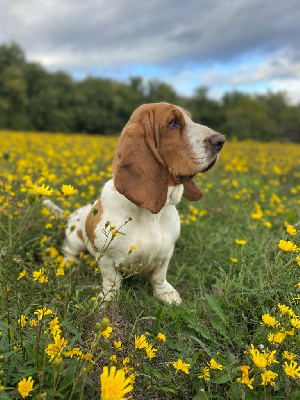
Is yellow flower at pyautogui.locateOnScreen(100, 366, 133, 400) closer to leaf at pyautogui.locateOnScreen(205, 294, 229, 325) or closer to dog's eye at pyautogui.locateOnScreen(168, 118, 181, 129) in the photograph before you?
leaf at pyautogui.locateOnScreen(205, 294, 229, 325)

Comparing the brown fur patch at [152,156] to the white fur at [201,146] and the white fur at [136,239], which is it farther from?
the white fur at [136,239]

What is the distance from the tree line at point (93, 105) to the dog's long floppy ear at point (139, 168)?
1085 inches

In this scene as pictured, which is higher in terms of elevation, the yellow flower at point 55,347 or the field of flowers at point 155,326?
the yellow flower at point 55,347

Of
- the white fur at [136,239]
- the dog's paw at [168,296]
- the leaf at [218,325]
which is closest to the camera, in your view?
the leaf at [218,325]

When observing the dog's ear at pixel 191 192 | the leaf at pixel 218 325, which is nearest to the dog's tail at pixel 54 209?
the dog's ear at pixel 191 192

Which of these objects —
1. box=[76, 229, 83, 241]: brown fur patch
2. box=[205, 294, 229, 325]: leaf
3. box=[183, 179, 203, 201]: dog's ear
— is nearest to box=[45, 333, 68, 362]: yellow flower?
box=[205, 294, 229, 325]: leaf

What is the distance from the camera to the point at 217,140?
1.83 meters

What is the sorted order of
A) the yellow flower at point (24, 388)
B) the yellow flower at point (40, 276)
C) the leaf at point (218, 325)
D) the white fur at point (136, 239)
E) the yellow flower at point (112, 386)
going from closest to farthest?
the yellow flower at point (112, 386), the yellow flower at point (24, 388), the yellow flower at point (40, 276), the leaf at point (218, 325), the white fur at point (136, 239)

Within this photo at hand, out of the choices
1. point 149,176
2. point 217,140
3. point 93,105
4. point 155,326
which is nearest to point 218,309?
point 155,326

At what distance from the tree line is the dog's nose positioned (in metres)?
27.5

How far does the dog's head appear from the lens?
1.84 m

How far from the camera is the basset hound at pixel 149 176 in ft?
6.04

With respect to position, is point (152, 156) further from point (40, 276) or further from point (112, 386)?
point (112, 386)

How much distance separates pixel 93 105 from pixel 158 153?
3457 cm
